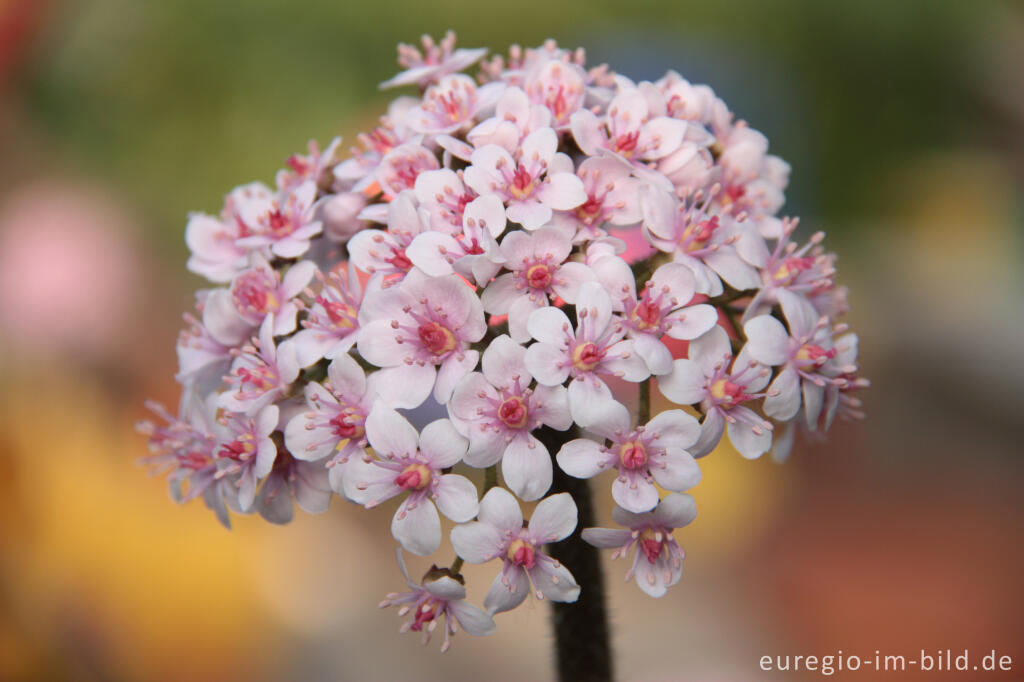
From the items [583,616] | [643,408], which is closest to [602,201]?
[643,408]

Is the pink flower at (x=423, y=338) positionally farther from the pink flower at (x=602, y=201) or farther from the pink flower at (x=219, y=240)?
the pink flower at (x=219, y=240)

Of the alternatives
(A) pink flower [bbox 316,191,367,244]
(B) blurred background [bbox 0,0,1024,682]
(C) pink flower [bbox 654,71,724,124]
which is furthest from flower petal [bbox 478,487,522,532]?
(B) blurred background [bbox 0,0,1024,682]

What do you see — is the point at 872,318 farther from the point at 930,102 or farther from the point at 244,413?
the point at 244,413

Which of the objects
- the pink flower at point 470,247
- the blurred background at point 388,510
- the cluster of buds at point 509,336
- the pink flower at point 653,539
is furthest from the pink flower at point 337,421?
the blurred background at point 388,510

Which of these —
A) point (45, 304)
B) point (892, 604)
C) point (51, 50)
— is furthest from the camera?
point (51, 50)

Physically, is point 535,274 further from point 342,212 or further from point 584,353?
point 342,212

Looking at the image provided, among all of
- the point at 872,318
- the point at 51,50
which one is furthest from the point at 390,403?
the point at 51,50
